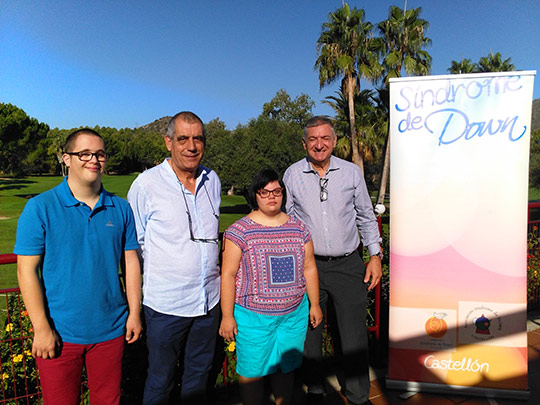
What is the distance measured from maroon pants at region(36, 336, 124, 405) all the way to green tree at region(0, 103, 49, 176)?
159ft

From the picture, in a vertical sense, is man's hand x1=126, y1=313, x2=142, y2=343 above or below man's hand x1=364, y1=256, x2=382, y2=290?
below

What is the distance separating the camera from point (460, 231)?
109 inches

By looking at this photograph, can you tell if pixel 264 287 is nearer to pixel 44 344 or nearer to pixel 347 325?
pixel 347 325

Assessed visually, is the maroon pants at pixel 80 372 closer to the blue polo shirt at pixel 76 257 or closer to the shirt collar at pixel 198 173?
the blue polo shirt at pixel 76 257

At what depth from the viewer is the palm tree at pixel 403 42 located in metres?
20.8

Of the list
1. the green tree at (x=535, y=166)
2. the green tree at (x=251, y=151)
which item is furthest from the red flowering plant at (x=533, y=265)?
the green tree at (x=535, y=166)

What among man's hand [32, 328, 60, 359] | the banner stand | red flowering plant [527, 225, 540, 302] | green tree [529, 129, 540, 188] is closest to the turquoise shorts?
man's hand [32, 328, 60, 359]

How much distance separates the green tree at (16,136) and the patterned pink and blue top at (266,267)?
48.6 metres

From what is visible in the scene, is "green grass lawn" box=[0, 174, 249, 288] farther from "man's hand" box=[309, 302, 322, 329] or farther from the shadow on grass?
"man's hand" box=[309, 302, 322, 329]

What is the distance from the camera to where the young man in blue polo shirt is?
1.69 m

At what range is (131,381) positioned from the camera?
2.73m

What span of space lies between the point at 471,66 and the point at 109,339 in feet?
108

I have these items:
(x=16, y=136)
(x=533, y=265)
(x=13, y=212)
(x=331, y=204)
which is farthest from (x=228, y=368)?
(x=16, y=136)

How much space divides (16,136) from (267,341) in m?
50.6
